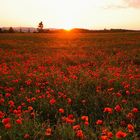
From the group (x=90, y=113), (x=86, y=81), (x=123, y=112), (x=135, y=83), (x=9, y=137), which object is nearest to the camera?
(x=9, y=137)

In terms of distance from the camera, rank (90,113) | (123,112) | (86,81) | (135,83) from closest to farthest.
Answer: (123,112), (90,113), (135,83), (86,81)

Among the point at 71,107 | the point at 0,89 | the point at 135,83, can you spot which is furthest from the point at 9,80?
the point at 135,83

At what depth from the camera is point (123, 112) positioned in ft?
15.8

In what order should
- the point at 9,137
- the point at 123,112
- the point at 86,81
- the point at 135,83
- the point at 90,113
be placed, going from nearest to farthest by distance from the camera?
1. the point at 9,137
2. the point at 123,112
3. the point at 90,113
4. the point at 135,83
5. the point at 86,81

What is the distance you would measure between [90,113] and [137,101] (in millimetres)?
976

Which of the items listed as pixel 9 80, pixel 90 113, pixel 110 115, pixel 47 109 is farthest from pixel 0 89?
pixel 110 115

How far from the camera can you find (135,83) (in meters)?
6.61

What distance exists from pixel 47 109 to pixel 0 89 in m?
2.06

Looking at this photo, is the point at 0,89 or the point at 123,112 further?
the point at 0,89

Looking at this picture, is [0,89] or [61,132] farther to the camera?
[0,89]

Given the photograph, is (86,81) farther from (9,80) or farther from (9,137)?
(9,137)

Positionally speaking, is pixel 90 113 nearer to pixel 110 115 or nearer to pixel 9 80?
pixel 110 115

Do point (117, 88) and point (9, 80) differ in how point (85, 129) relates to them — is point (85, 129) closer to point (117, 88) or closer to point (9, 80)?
point (117, 88)

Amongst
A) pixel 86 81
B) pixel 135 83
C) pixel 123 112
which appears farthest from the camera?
pixel 86 81
